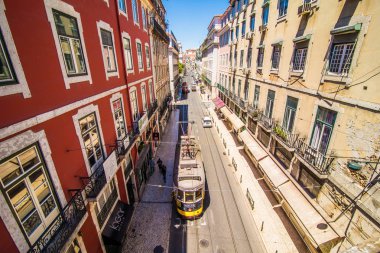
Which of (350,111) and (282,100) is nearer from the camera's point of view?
→ (350,111)

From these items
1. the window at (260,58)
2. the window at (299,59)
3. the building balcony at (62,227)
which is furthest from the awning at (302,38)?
the building balcony at (62,227)

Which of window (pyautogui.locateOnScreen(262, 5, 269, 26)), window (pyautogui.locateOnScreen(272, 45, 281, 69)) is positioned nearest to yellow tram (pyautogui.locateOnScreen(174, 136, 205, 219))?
window (pyautogui.locateOnScreen(272, 45, 281, 69))

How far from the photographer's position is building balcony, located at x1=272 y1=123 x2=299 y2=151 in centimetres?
1266

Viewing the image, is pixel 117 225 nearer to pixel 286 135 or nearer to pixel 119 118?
pixel 119 118

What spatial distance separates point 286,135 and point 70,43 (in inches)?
572

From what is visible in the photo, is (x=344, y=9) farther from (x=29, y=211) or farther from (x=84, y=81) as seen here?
(x=29, y=211)

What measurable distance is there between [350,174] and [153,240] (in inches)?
490

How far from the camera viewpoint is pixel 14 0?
15.3 feet

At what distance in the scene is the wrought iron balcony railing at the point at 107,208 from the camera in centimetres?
939

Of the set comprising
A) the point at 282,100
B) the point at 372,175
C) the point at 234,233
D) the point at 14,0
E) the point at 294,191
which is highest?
the point at 14,0

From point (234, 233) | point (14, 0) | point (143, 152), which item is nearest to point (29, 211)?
point (14, 0)

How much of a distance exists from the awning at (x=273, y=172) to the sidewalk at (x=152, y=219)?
882 cm

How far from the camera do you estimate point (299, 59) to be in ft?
40.7

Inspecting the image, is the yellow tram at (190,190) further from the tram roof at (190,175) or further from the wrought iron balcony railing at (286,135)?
the wrought iron balcony railing at (286,135)
